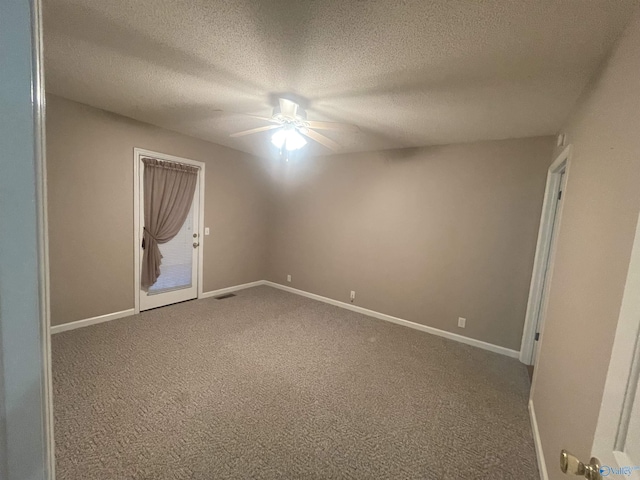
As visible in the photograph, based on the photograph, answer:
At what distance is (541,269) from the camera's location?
2.79 meters

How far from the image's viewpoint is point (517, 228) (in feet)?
9.72

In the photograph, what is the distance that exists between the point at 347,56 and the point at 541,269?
9.26 feet

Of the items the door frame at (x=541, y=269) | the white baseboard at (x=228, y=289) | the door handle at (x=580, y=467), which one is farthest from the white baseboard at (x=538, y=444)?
the white baseboard at (x=228, y=289)

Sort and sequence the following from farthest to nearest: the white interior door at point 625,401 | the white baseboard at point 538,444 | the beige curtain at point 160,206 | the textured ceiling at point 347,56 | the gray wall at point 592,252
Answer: the beige curtain at point 160,206, the white baseboard at point 538,444, the textured ceiling at point 347,56, the gray wall at point 592,252, the white interior door at point 625,401

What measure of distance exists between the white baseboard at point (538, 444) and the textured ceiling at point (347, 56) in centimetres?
240

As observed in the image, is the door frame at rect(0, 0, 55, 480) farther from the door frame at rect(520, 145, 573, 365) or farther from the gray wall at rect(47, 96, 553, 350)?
the door frame at rect(520, 145, 573, 365)

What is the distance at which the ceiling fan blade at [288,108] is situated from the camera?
2.26 m

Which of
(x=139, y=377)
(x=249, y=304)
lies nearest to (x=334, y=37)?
(x=139, y=377)

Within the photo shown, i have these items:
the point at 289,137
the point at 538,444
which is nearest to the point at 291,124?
the point at 289,137

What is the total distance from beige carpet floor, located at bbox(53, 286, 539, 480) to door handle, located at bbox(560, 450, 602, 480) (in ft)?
3.93

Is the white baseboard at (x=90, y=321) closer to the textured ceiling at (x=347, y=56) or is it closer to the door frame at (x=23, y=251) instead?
the textured ceiling at (x=347, y=56)

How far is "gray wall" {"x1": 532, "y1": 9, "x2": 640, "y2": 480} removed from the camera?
1057 mm

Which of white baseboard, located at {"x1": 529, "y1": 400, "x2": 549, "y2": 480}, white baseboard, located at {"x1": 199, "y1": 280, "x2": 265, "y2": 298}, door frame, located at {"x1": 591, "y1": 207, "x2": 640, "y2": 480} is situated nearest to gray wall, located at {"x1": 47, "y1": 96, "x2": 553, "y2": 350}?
white baseboard, located at {"x1": 199, "y1": 280, "x2": 265, "y2": 298}

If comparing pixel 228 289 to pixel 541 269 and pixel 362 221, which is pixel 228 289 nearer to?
pixel 362 221
